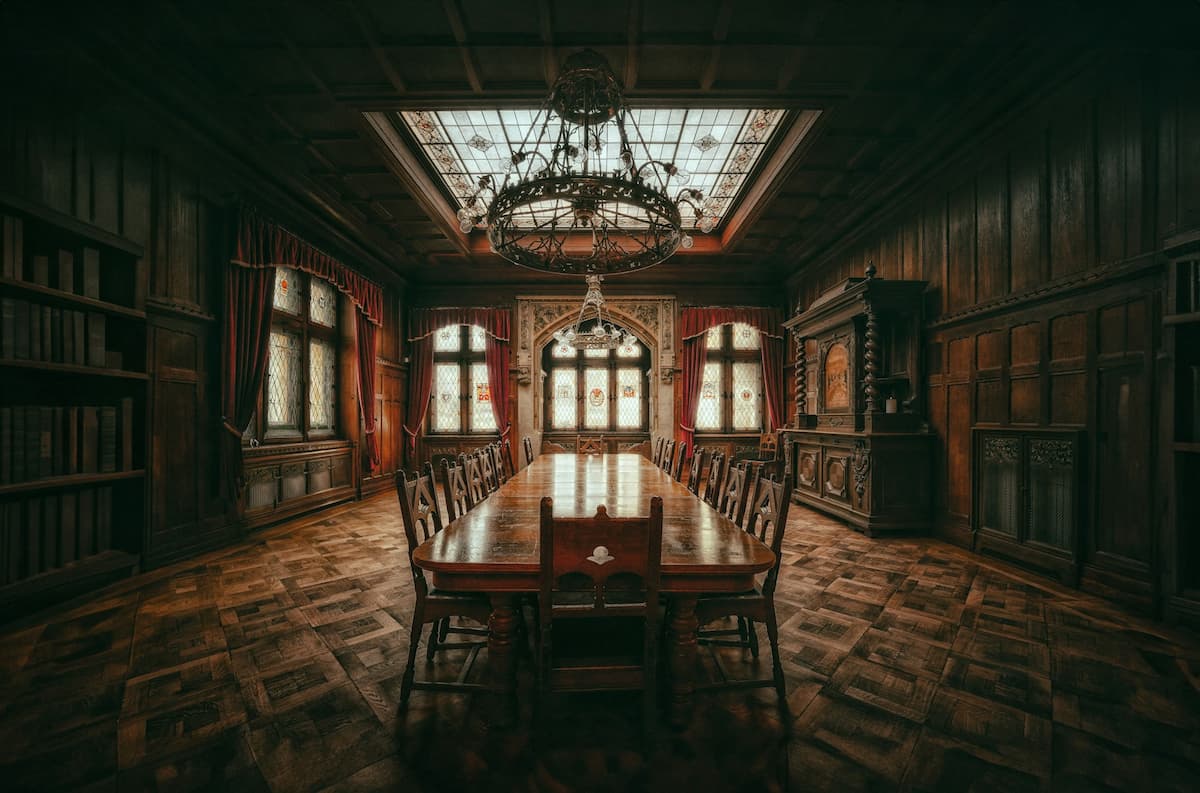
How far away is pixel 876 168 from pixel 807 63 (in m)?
1.88

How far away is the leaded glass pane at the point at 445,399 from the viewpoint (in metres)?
8.58

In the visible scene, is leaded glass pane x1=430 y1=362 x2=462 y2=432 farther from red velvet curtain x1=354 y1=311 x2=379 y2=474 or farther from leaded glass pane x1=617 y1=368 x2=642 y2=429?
leaded glass pane x1=617 y1=368 x2=642 y2=429

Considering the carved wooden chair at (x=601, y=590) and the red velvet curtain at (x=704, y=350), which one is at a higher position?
the red velvet curtain at (x=704, y=350)

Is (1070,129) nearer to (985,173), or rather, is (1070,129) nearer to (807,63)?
(985,173)

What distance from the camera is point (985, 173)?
4070 millimetres

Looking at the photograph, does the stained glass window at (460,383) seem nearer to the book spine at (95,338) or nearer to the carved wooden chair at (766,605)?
the book spine at (95,338)

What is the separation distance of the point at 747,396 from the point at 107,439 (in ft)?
26.2

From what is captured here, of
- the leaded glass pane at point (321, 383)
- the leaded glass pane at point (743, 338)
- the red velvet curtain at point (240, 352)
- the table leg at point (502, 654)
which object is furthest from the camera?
the leaded glass pane at point (743, 338)

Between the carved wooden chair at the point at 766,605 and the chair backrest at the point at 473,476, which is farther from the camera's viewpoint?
the chair backrest at the point at 473,476

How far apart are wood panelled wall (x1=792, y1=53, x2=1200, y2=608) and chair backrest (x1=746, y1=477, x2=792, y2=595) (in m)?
2.54

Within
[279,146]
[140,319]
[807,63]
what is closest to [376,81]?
[279,146]

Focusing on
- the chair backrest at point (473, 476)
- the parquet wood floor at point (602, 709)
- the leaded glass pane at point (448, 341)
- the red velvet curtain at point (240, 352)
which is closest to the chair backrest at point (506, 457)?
the chair backrest at point (473, 476)

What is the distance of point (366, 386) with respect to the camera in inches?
262

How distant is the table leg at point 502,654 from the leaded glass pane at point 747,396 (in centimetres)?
735
